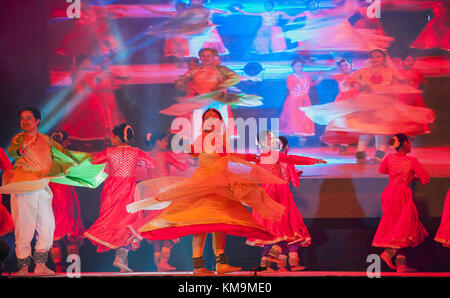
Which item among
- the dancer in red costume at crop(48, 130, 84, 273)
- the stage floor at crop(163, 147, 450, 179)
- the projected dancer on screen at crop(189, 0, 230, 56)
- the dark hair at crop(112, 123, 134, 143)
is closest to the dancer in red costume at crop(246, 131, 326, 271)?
the stage floor at crop(163, 147, 450, 179)

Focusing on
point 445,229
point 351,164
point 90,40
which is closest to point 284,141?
point 351,164

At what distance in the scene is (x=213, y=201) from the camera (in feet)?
17.8

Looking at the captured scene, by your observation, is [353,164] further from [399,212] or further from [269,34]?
[269,34]

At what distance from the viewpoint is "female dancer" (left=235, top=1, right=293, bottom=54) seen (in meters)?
6.47

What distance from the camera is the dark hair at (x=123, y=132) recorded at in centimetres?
640

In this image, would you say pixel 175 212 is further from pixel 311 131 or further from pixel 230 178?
pixel 311 131

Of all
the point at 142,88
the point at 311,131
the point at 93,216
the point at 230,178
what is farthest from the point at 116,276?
the point at 311,131

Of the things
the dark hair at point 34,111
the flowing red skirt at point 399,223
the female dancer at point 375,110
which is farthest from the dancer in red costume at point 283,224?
the dark hair at point 34,111

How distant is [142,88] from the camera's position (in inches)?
257

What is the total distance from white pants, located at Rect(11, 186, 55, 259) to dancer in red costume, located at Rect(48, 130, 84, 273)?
0.33 ft

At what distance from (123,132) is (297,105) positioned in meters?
1.96

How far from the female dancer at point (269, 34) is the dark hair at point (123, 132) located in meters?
1.67
